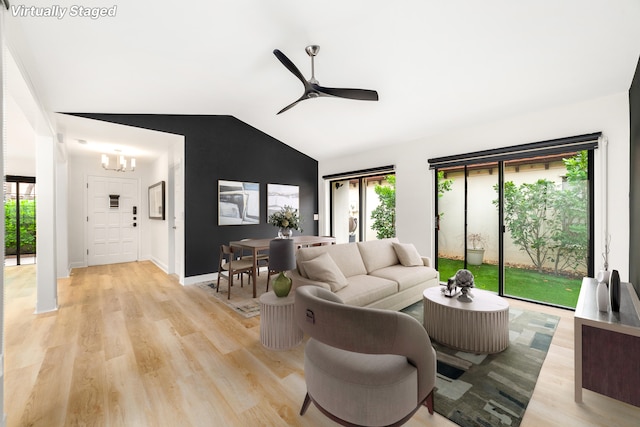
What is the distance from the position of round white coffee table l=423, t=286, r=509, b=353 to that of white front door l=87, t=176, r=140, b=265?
6902mm

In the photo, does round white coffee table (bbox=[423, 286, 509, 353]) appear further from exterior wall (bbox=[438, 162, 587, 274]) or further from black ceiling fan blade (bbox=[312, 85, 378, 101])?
black ceiling fan blade (bbox=[312, 85, 378, 101])

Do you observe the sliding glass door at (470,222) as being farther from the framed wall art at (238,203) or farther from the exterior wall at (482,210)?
the framed wall art at (238,203)

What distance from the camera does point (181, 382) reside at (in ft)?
6.31

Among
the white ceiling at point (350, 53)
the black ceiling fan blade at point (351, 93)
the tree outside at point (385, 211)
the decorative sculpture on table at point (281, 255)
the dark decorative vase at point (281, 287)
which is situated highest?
the white ceiling at point (350, 53)

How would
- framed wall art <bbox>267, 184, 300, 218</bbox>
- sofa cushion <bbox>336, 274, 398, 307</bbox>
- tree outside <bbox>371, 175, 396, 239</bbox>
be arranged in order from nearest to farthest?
sofa cushion <bbox>336, 274, 398, 307</bbox> < tree outside <bbox>371, 175, 396, 239</bbox> < framed wall art <bbox>267, 184, 300, 218</bbox>

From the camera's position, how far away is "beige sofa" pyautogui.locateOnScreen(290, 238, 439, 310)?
2734mm

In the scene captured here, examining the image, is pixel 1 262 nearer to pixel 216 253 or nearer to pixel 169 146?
pixel 216 253

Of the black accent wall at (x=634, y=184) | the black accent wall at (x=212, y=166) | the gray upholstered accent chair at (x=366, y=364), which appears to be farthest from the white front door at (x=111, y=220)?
the black accent wall at (x=634, y=184)

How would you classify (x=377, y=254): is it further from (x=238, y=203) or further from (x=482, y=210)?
(x=238, y=203)

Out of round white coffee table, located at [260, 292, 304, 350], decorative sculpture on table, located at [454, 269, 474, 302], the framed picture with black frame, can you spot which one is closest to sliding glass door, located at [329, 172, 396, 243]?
decorative sculpture on table, located at [454, 269, 474, 302]

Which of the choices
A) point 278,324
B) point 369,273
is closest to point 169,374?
point 278,324

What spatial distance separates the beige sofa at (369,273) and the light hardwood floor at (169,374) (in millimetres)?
704

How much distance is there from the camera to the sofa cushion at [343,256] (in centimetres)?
295

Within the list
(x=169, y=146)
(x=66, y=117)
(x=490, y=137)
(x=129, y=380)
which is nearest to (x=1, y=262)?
(x=129, y=380)
